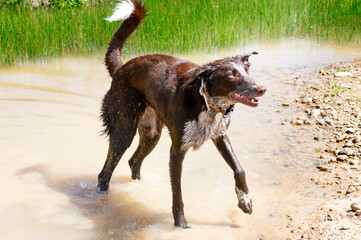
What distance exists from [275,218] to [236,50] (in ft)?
17.8

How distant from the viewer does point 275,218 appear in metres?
3.93

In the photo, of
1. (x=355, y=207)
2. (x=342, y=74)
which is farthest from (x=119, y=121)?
(x=342, y=74)

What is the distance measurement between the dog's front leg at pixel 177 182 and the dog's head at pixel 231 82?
0.57 meters

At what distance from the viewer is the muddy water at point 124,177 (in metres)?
3.96

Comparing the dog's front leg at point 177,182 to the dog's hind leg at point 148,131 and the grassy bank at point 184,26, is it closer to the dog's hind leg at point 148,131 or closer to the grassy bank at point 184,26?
the dog's hind leg at point 148,131

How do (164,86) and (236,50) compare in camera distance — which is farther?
(236,50)

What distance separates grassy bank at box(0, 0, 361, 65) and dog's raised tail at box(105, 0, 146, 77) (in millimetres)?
4053

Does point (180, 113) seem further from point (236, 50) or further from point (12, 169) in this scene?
point (236, 50)

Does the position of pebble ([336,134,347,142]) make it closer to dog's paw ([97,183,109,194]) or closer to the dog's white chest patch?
the dog's white chest patch

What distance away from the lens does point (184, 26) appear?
8914 mm

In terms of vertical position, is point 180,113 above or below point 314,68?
above

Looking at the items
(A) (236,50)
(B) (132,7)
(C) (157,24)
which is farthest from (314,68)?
(B) (132,7)

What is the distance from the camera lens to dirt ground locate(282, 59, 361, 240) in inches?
143

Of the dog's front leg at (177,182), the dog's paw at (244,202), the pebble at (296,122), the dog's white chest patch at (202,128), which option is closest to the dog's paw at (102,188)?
the dog's front leg at (177,182)
